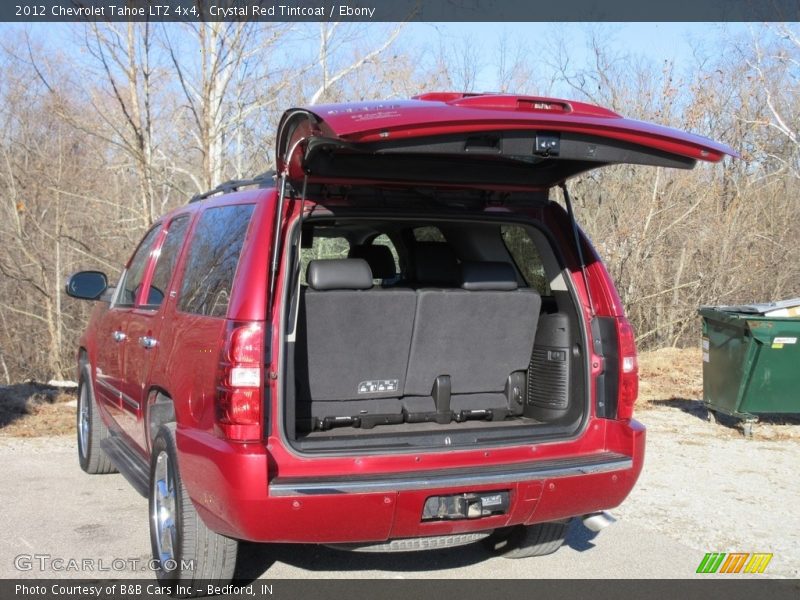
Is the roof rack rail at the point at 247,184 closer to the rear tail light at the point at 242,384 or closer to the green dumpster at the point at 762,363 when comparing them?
the rear tail light at the point at 242,384

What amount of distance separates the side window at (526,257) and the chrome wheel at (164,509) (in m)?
2.21

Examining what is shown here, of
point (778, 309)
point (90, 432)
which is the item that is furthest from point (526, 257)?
point (778, 309)

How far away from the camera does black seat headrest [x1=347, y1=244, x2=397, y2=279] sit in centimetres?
561

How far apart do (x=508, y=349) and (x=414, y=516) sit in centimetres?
134

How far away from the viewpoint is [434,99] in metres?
4.02

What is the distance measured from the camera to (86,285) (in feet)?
20.2

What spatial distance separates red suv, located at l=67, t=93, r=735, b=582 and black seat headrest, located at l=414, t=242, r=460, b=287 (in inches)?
0.5

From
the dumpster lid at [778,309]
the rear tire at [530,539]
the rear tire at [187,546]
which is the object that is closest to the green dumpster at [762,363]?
the dumpster lid at [778,309]

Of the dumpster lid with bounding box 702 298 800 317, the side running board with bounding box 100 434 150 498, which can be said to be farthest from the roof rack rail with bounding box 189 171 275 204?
the dumpster lid with bounding box 702 298 800 317

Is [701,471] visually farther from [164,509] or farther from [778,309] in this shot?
[164,509]

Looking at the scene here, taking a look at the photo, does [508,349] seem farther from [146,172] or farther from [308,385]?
[146,172]

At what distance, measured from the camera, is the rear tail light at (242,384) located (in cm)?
353

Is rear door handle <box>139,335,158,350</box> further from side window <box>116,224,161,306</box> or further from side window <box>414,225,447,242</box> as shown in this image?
side window <box>414,225,447,242</box>

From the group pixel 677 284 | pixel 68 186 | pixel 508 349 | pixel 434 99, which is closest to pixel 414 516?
pixel 508 349
